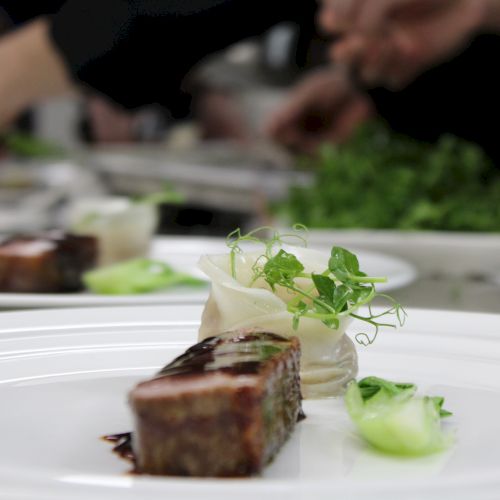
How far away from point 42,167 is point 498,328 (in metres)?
3.66

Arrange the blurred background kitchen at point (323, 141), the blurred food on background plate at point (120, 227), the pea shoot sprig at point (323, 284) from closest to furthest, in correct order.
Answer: the pea shoot sprig at point (323, 284) → the blurred food on background plate at point (120, 227) → the blurred background kitchen at point (323, 141)

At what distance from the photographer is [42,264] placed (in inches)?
64.5

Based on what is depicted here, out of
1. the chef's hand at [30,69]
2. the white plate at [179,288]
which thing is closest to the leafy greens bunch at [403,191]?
the white plate at [179,288]

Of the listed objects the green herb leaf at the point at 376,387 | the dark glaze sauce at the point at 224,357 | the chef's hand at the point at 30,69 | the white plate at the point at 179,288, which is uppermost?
the chef's hand at the point at 30,69

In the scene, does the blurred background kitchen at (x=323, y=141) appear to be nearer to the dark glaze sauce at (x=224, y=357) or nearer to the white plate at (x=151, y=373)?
the white plate at (x=151, y=373)

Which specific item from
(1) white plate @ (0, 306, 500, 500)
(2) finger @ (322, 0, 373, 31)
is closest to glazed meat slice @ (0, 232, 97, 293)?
(1) white plate @ (0, 306, 500, 500)

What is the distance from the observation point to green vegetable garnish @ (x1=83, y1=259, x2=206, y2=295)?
1552 mm

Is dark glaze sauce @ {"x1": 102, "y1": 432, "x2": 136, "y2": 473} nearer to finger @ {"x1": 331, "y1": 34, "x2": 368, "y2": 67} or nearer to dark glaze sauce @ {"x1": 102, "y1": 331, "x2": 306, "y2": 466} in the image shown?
dark glaze sauce @ {"x1": 102, "y1": 331, "x2": 306, "y2": 466}

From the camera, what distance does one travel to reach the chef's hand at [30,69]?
429 cm

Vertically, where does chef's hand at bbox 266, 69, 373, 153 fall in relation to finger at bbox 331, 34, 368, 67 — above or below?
above

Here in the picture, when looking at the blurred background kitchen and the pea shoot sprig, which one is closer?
the pea shoot sprig

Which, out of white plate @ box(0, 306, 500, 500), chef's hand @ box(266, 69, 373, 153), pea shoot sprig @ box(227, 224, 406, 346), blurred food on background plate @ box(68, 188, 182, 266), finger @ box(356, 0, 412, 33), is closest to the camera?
white plate @ box(0, 306, 500, 500)

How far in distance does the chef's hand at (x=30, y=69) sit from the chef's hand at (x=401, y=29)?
5.47 ft

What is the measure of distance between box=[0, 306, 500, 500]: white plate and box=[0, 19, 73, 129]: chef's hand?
3.42 metres
